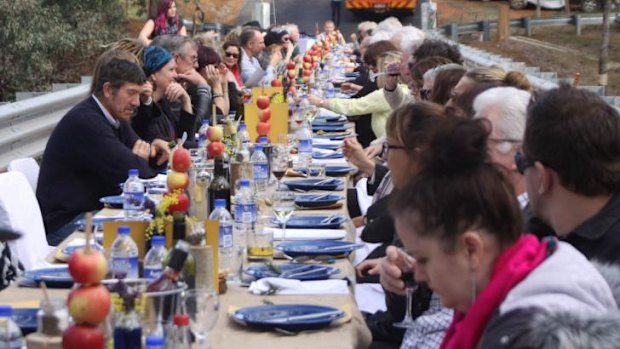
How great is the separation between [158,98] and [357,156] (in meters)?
2.18

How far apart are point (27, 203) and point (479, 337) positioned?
374cm

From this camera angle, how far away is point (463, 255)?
254cm

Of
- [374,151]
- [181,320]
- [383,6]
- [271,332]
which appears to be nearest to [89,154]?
[374,151]

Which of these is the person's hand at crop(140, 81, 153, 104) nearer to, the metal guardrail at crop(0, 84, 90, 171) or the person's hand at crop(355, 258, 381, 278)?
the metal guardrail at crop(0, 84, 90, 171)

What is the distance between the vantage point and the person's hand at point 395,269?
4.19m

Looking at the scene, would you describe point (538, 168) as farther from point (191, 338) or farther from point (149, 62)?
point (149, 62)

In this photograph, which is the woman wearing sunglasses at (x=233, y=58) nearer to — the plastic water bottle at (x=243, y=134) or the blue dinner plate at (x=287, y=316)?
the plastic water bottle at (x=243, y=134)

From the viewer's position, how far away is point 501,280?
244 cm

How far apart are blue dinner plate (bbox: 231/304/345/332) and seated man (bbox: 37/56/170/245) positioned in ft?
8.93

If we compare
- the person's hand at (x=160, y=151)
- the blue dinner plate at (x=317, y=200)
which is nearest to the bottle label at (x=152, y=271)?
the blue dinner plate at (x=317, y=200)

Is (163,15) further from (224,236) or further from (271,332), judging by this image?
(271,332)

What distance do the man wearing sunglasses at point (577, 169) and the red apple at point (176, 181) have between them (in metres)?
1.23

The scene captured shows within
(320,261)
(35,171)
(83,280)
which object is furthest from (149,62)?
(83,280)

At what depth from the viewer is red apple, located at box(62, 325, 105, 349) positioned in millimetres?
2602
